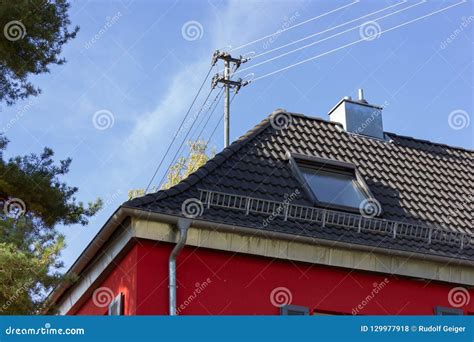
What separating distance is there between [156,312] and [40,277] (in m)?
1.64

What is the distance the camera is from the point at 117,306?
13.7m

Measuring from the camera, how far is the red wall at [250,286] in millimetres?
13320

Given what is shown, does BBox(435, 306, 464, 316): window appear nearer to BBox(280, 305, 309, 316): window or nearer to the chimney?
BBox(280, 305, 309, 316): window

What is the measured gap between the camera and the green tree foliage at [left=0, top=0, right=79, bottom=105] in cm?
1445

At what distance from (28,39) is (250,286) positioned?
205 inches

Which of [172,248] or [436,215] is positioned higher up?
[436,215]

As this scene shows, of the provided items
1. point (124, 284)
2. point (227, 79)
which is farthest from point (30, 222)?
point (227, 79)

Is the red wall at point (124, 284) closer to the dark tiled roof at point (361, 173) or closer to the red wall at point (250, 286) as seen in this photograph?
the red wall at point (250, 286)

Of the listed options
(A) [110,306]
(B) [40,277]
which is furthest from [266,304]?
(B) [40,277]

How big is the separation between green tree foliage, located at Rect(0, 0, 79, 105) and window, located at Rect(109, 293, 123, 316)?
3651mm

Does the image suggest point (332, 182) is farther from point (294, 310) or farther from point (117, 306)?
point (117, 306)

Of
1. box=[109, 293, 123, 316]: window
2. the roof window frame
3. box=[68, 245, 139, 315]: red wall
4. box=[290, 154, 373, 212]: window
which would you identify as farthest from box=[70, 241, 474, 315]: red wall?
box=[290, 154, 373, 212]: window
